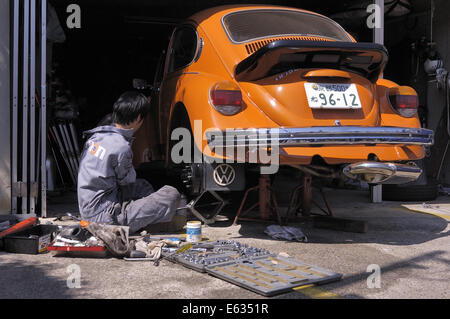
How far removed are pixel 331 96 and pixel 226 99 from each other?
86 cm

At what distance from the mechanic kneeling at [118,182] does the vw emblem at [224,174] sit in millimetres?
429

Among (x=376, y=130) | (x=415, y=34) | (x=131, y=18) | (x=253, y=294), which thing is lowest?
(x=253, y=294)

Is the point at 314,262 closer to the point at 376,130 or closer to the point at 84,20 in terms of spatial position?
the point at 376,130

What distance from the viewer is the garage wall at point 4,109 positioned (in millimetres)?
4613

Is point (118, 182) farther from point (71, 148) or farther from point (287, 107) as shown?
point (71, 148)

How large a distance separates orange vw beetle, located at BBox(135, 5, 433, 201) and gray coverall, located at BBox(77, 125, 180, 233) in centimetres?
37

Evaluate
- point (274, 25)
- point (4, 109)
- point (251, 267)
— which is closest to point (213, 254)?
point (251, 267)

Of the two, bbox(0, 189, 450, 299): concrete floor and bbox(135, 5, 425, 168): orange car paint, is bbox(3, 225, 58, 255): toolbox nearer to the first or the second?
bbox(0, 189, 450, 299): concrete floor

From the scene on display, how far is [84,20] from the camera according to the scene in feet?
34.0

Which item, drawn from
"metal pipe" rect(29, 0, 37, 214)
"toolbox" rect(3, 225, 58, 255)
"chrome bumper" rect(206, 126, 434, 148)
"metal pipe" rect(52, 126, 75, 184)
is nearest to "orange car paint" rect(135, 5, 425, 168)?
"chrome bumper" rect(206, 126, 434, 148)

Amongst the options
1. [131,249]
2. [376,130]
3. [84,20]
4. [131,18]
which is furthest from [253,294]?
[84,20]

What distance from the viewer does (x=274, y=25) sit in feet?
14.8

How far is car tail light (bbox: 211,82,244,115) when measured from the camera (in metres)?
3.68
